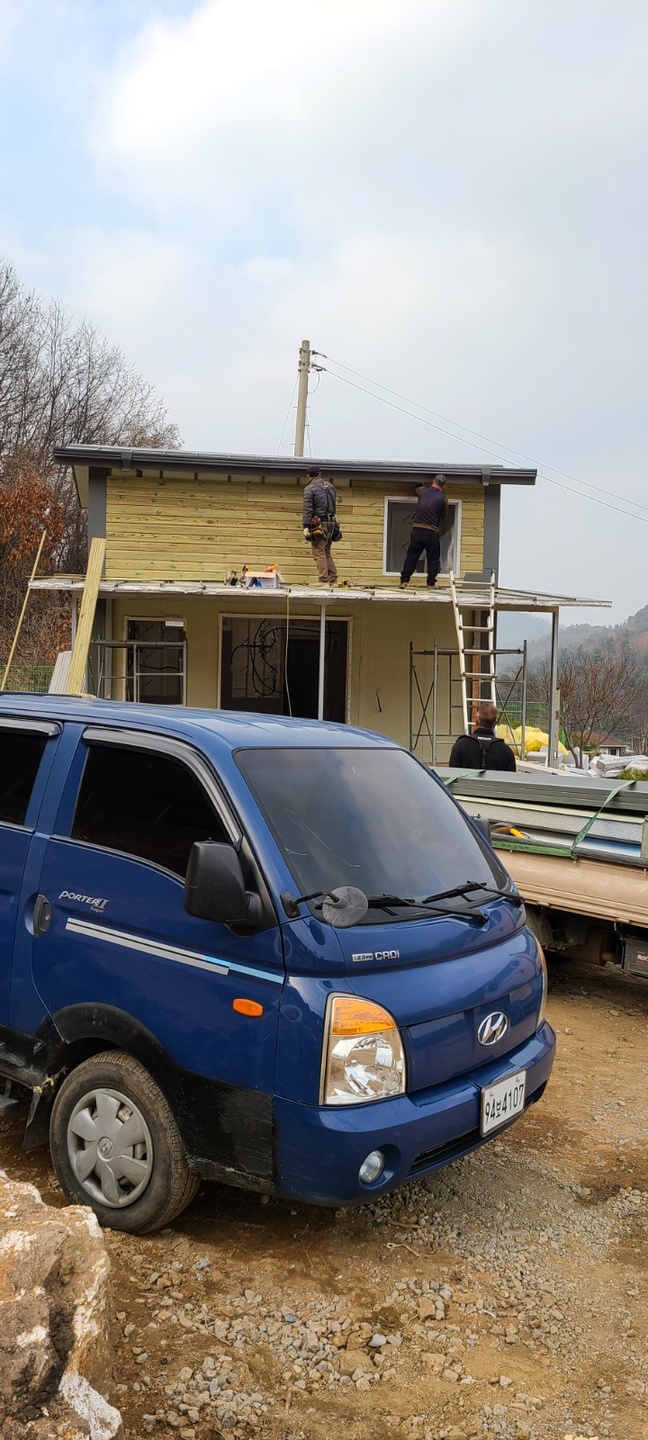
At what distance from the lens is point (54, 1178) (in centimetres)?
384

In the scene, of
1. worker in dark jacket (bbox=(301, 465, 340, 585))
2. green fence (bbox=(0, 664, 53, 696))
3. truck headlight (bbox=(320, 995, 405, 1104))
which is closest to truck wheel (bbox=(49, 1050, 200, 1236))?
truck headlight (bbox=(320, 995, 405, 1104))

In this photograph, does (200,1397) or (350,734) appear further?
(350,734)

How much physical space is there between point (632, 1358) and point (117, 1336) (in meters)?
1.56

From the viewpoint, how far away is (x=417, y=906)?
345 cm

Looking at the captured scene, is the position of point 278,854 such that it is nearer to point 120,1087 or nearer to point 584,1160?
point 120,1087

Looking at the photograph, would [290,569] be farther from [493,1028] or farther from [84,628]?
[493,1028]

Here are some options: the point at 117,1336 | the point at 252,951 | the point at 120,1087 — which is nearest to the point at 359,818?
the point at 252,951

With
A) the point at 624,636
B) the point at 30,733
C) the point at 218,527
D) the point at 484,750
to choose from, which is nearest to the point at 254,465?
the point at 218,527

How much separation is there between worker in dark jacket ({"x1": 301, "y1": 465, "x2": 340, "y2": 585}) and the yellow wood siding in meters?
1.04

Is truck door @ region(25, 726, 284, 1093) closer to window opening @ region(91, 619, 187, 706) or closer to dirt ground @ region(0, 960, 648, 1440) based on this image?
dirt ground @ region(0, 960, 648, 1440)

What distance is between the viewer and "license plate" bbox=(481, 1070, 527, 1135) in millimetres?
3363

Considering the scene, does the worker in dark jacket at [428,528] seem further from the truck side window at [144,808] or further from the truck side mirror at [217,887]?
the truck side mirror at [217,887]

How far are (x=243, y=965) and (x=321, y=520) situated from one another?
12.0 metres

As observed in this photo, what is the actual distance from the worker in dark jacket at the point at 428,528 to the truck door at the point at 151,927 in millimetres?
11326
